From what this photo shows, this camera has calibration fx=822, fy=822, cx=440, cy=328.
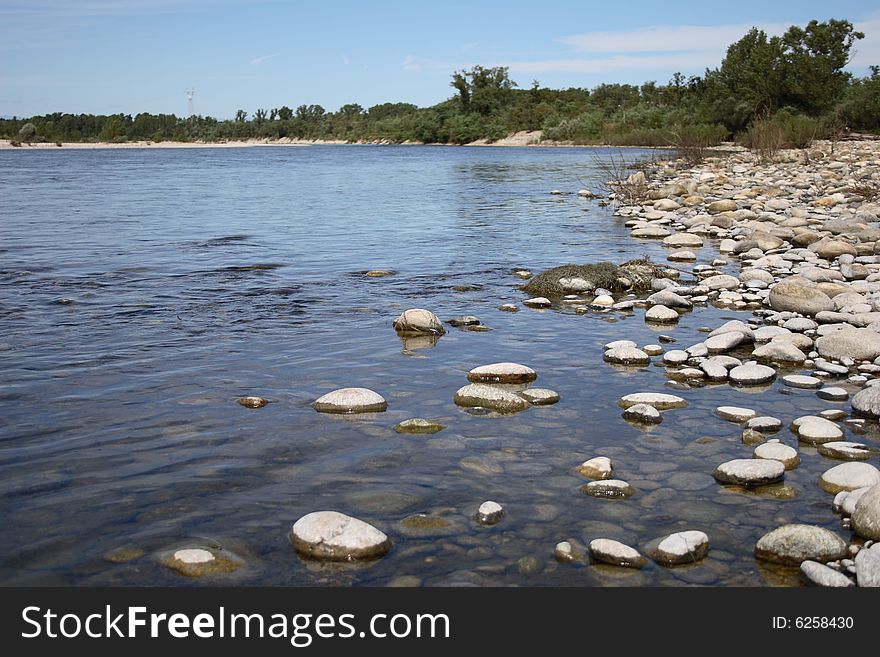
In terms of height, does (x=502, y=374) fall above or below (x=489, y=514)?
above

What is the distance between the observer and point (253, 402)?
5969mm

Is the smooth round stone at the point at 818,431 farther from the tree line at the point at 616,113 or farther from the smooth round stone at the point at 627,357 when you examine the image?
the tree line at the point at 616,113

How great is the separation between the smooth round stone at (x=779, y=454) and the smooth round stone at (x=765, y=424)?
409 millimetres

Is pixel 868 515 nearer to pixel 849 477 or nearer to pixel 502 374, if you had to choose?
pixel 849 477

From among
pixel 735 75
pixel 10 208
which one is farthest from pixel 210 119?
pixel 10 208

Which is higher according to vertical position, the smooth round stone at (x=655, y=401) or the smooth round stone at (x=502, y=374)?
the smooth round stone at (x=502, y=374)

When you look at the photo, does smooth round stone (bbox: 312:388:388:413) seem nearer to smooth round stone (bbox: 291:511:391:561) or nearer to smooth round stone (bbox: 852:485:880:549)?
smooth round stone (bbox: 291:511:391:561)

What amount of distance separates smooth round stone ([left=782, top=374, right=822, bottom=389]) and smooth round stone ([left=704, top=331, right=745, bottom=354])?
0.80 metres

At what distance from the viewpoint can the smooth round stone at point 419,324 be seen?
26.8ft

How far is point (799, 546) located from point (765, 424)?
176cm

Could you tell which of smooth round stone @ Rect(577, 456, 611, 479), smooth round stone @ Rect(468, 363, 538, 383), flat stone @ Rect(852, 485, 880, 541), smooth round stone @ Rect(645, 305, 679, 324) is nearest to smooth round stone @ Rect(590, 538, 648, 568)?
smooth round stone @ Rect(577, 456, 611, 479)

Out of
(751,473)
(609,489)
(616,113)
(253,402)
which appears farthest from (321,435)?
(616,113)

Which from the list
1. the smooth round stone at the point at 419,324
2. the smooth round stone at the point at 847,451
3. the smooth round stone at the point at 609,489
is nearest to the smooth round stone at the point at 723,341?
the smooth round stone at the point at 847,451

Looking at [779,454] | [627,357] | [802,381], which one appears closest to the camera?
[779,454]
